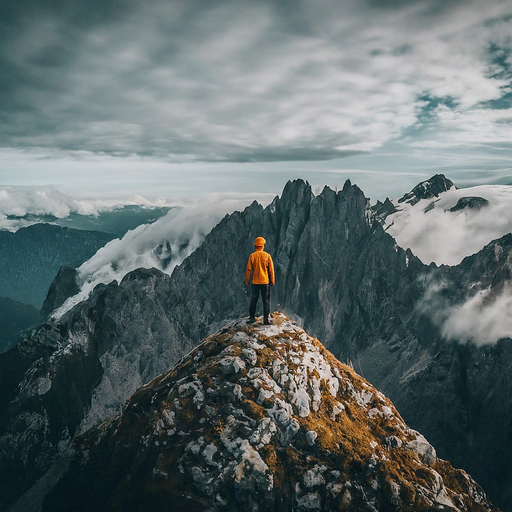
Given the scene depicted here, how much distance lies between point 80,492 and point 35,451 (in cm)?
19219

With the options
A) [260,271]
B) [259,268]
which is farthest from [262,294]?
[259,268]

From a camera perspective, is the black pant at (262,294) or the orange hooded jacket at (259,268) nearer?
the orange hooded jacket at (259,268)

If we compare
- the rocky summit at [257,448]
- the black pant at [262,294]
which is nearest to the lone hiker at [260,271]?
the black pant at [262,294]

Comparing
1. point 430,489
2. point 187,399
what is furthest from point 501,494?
point 187,399

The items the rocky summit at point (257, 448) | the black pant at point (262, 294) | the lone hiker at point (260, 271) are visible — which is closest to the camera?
the rocky summit at point (257, 448)

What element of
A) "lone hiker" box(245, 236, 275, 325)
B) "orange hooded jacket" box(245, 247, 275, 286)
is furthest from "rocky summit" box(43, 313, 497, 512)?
"orange hooded jacket" box(245, 247, 275, 286)

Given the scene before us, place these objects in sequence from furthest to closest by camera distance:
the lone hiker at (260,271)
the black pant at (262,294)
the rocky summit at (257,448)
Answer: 1. the black pant at (262,294)
2. the lone hiker at (260,271)
3. the rocky summit at (257,448)

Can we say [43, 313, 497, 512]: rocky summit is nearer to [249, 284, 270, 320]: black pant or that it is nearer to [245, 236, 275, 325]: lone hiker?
[249, 284, 270, 320]: black pant

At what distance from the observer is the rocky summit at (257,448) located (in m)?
24.7

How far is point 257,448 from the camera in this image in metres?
25.9

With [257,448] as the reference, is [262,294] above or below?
above

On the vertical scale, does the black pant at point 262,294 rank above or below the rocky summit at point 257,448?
above

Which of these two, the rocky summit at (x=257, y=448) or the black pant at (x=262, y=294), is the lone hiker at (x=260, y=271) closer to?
the black pant at (x=262, y=294)

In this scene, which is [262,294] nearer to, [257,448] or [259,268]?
[259,268]
